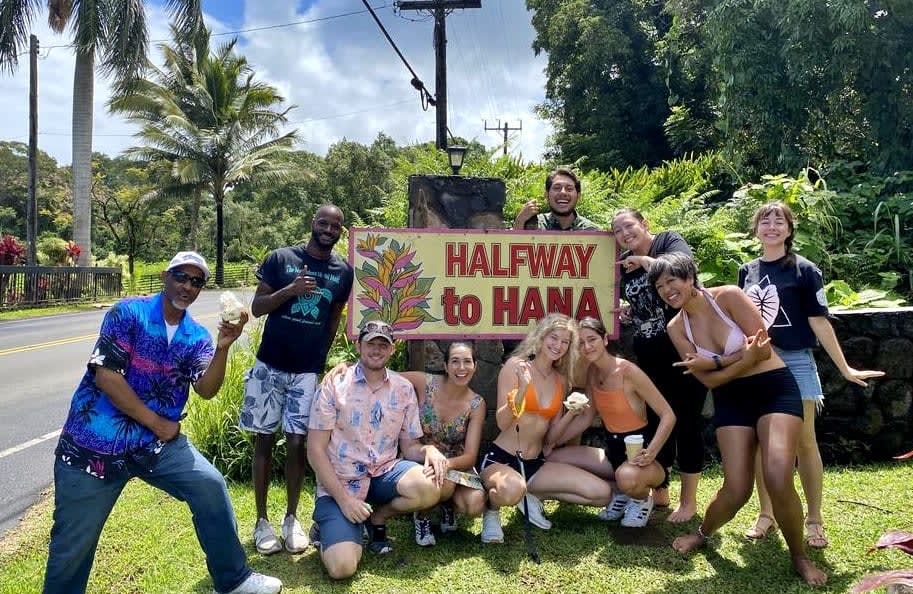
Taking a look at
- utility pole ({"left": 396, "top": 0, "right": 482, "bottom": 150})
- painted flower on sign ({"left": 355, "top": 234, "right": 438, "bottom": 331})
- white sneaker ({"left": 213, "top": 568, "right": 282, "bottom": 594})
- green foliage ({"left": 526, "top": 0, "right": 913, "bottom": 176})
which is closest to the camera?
white sneaker ({"left": 213, "top": 568, "right": 282, "bottom": 594})

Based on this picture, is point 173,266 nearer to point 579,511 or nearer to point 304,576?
point 304,576

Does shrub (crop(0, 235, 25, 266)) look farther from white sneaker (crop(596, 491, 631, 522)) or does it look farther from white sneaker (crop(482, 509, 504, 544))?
white sneaker (crop(596, 491, 631, 522))

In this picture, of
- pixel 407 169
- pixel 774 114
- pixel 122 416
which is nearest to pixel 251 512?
pixel 122 416

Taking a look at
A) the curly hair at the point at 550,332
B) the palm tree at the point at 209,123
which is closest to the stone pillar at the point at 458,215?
the curly hair at the point at 550,332

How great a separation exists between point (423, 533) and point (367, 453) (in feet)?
1.87

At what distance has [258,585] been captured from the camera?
3031mm

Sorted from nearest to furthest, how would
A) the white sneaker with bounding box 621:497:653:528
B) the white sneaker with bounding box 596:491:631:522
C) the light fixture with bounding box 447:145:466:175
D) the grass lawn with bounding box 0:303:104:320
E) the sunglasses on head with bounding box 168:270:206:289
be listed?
the sunglasses on head with bounding box 168:270:206:289
the white sneaker with bounding box 621:497:653:528
the white sneaker with bounding box 596:491:631:522
the light fixture with bounding box 447:145:466:175
the grass lawn with bounding box 0:303:104:320

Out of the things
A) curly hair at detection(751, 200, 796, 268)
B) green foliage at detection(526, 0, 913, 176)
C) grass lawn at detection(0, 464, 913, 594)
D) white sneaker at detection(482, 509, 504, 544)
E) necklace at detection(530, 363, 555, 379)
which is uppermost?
green foliage at detection(526, 0, 913, 176)

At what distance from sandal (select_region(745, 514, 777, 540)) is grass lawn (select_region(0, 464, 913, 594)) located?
0.05m

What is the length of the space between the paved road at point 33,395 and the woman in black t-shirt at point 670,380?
3.98 meters

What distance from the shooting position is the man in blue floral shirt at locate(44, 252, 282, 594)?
2.60 metres

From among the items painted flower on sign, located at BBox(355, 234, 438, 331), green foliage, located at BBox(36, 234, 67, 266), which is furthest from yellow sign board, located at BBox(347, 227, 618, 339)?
green foliage, located at BBox(36, 234, 67, 266)

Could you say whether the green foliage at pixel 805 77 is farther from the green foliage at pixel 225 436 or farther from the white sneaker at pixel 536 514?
the green foliage at pixel 225 436

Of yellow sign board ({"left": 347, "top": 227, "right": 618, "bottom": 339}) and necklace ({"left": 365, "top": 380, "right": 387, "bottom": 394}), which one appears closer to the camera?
necklace ({"left": 365, "top": 380, "right": 387, "bottom": 394})
